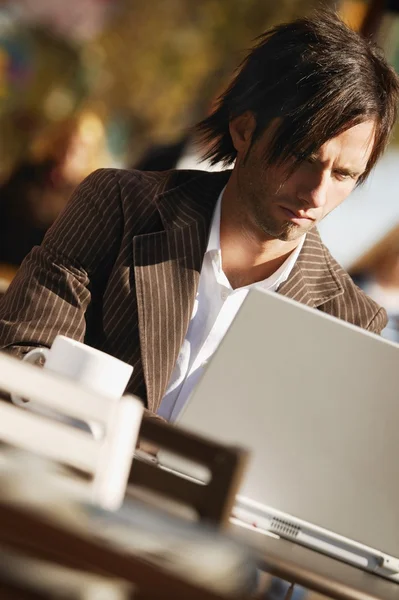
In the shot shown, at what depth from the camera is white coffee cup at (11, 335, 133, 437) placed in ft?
3.71

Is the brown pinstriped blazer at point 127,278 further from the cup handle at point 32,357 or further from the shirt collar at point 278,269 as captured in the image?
the cup handle at point 32,357

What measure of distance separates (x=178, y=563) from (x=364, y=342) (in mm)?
510

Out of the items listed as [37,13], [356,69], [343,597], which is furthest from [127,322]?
[37,13]

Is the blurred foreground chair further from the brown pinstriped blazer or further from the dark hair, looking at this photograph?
the dark hair

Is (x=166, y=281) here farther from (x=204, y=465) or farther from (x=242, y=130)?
(x=204, y=465)

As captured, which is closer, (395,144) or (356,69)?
(356,69)

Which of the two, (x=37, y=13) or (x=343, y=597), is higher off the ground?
(x=37, y=13)

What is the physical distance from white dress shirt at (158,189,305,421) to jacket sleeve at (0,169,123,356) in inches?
7.6

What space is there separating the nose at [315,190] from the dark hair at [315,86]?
5 cm

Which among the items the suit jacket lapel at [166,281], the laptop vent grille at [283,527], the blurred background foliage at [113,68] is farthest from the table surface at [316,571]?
the blurred background foliage at [113,68]

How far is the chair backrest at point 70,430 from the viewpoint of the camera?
830 millimetres

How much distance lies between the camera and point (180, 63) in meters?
3.65

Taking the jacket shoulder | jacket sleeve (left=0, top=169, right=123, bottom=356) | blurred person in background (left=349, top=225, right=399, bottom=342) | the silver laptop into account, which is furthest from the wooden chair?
blurred person in background (left=349, top=225, right=399, bottom=342)

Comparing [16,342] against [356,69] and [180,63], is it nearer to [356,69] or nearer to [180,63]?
[356,69]
